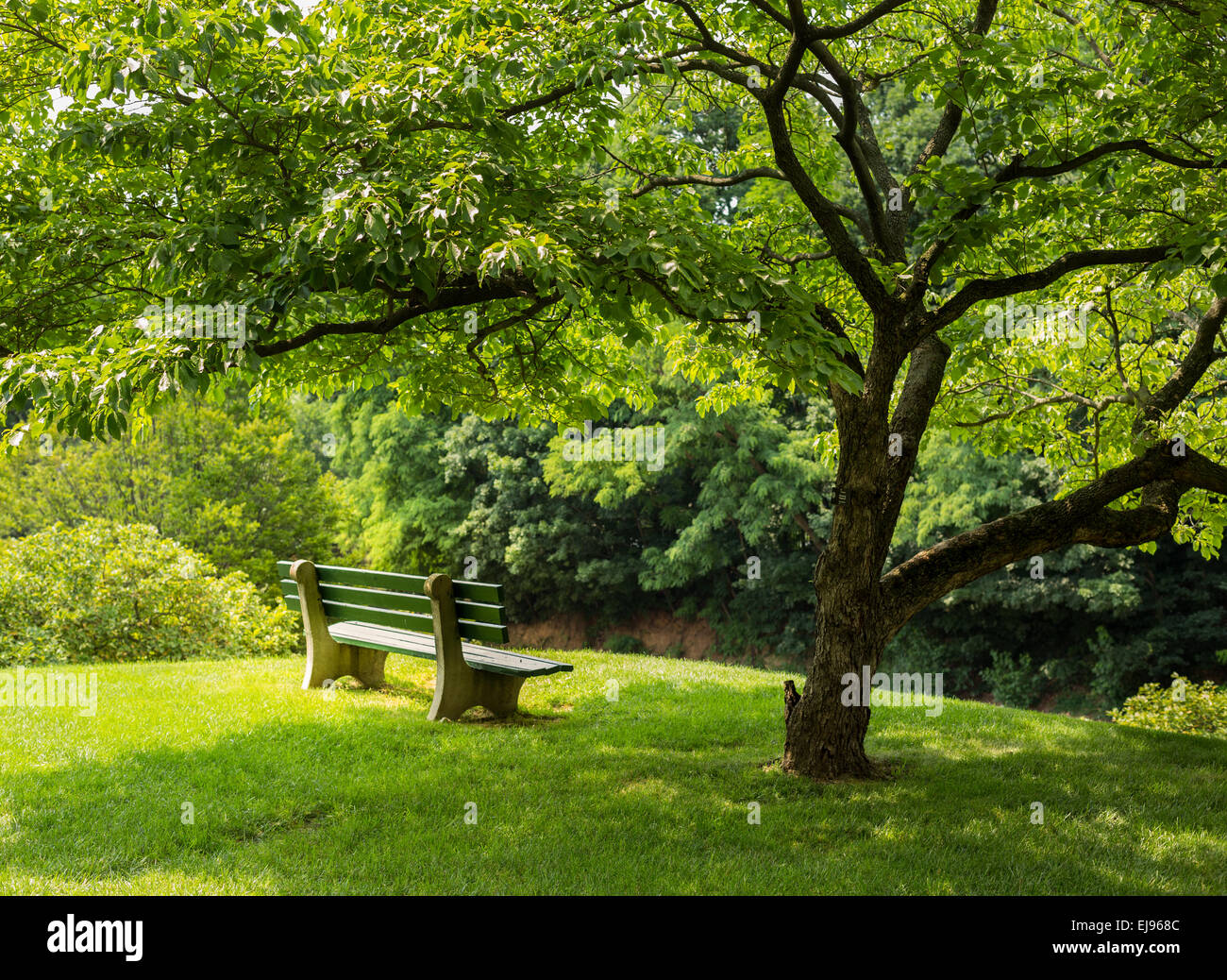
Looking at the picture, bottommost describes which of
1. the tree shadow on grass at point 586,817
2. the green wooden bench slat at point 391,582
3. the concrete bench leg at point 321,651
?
the tree shadow on grass at point 586,817

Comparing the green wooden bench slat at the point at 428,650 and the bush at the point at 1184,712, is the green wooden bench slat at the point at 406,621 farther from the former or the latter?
the bush at the point at 1184,712

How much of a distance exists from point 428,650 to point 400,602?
0.63 m

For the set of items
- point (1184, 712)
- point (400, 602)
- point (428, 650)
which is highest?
point (400, 602)

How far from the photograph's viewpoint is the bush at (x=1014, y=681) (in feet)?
74.4

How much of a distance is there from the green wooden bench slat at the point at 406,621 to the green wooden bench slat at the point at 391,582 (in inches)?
7.7

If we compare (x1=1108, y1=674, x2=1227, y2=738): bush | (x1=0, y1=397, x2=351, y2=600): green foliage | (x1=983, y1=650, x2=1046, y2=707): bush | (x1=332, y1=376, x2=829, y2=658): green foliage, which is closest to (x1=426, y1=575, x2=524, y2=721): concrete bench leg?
(x1=1108, y1=674, x2=1227, y2=738): bush

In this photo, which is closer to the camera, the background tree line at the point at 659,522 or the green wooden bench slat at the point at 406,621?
the green wooden bench slat at the point at 406,621

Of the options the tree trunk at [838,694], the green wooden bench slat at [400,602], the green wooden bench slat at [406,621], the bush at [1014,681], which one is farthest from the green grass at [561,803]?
the bush at [1014,681]

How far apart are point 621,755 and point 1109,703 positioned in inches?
734

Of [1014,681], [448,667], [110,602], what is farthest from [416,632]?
[1014,681]

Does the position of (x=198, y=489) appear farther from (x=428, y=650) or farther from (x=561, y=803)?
(x=561, y=803)

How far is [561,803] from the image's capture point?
5.54 meters

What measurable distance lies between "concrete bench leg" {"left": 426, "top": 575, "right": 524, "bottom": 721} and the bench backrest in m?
0.11

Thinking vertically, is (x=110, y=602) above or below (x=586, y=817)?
above
